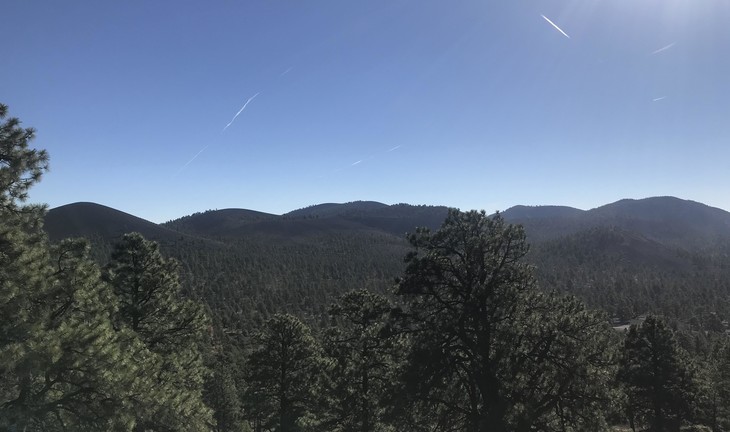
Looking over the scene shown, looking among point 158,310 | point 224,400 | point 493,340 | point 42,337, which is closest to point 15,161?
point 42,337

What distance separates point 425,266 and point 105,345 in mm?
9924

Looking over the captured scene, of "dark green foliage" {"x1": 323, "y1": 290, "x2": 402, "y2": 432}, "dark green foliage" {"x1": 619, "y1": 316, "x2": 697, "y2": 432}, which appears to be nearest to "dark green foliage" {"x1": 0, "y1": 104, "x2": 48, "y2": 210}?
"dark green foliage" {"x1": 323, "y1": 290, "x2": 402, "y2": 432}

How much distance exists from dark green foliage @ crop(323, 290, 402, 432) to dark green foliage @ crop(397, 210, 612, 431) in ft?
16.5

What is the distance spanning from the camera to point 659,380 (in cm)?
2722

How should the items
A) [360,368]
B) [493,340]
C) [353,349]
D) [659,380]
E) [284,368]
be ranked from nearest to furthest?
[493,340] < [360,368] < [353,349] < [284,368] < [659,380]

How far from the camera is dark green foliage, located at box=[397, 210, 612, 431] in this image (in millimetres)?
14438

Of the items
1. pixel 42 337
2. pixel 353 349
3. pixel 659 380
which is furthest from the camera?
pixel 659 380

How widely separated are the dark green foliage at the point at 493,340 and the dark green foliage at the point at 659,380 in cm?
1532

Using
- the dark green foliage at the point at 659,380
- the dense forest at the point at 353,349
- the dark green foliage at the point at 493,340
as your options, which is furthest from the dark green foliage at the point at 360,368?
the dark green foliage at the point at 659,380

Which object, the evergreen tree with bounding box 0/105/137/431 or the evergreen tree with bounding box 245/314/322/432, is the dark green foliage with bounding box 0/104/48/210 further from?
the evergreen tree with bounding box 245/314/322/432

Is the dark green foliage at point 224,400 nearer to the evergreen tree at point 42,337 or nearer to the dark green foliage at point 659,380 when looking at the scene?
the dark green foliage at point 659,380

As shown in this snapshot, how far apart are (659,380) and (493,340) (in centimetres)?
1911

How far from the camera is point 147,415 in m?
12.1

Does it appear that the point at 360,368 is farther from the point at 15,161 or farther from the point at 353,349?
the point at 15,161
